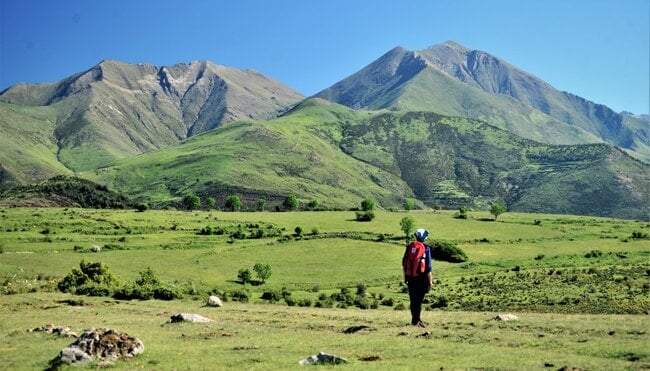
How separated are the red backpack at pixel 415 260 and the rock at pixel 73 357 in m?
14.7

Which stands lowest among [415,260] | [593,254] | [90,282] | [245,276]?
[245,276]

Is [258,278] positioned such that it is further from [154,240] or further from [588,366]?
[588,366]

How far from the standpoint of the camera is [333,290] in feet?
261

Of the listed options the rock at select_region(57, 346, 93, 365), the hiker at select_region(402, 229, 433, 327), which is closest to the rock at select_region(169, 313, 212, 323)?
the rock at select_region(57, 346, 93, 365)

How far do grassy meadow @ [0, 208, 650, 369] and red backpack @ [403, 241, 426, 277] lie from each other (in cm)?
306

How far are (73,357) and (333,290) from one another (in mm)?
59374

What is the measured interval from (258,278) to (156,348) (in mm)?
65106

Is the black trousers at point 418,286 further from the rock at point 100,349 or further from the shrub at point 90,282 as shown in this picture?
the shrub at point 90,282

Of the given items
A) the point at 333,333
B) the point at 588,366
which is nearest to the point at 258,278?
the point at 333,333

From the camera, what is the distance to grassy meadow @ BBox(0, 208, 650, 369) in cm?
2317

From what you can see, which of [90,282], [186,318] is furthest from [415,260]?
[90,282]

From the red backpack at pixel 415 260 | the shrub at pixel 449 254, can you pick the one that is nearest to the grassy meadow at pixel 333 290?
the red backpack at pixel 415 260

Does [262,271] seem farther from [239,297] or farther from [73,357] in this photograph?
[73,357]

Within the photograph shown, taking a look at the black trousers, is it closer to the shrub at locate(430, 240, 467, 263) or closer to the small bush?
the shrub at locate(430, 240, 467, 263)
